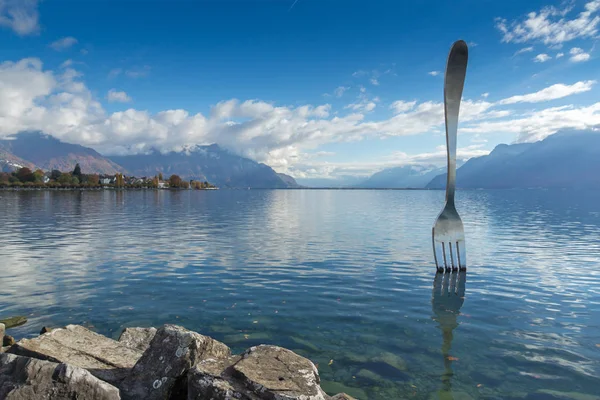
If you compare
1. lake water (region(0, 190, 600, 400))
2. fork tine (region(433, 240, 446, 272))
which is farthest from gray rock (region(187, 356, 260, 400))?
fork tine (region(433, 240, 446, 272))

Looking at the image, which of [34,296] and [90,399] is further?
[34,296]

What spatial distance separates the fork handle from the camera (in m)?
19.0

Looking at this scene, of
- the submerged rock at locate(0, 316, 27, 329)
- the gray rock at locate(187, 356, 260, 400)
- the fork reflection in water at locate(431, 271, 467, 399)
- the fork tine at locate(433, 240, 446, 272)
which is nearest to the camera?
the gray rock at locate(187, 356, 260, 400)

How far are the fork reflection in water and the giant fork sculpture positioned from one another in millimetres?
813

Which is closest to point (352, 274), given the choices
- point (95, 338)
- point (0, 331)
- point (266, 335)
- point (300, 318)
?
point (300, 318)

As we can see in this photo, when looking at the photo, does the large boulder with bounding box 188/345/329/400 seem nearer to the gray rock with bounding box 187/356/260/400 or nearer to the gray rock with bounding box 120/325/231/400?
the gray rock with bounding box 187/356/260/400

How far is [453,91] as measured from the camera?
19594mm

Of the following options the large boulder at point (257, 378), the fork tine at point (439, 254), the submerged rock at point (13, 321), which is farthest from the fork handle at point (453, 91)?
the submerged rock at point (13, 321)

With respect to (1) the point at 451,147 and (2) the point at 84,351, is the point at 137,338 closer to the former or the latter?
(2) the point at 84,351

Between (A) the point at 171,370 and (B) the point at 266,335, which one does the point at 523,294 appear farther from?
(A) the point at 171,370

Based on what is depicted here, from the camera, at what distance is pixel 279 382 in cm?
733

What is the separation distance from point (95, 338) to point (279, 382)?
6893mm

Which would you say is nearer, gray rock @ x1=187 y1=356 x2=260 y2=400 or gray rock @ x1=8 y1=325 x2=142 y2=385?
gray rock @ x1=187 y1=356 x2=260 y2=400

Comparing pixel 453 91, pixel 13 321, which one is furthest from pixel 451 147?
pixel 13 321
